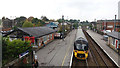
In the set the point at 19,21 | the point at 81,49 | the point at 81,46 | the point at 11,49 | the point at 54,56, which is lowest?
the point at 54,56

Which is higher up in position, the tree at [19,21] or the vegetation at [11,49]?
the tree at [19,21]

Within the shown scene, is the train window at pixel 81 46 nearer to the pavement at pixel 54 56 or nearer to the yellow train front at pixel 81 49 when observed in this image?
the yellow train front at pixel 81 49

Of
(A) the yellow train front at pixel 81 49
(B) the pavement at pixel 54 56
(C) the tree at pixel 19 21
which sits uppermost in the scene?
(C) the tree at pixel 19 21

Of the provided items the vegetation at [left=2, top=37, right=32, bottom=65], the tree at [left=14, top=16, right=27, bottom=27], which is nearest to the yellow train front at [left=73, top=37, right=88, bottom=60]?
the vegetation at [left=2, top=37, right=32, bottom=65]

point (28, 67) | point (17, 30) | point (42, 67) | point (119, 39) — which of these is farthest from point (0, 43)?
point (119, 39)

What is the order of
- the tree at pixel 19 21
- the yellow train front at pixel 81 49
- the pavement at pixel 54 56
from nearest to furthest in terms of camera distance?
the pavement at pixel 54 56
the yellow train front at pixel 81 49
the tree at pixel 19 21

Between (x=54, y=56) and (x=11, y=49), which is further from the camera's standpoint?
(x=54, y=56)

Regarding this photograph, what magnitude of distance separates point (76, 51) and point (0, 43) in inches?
333

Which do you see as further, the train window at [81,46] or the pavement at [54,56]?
the train window at [81,46]

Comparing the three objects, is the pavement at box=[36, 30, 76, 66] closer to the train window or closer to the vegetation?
the train window

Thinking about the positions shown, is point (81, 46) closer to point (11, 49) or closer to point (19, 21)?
point (11, 49)

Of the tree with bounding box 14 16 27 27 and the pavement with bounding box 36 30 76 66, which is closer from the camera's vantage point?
the pavement with bounding box 36 30 76 66

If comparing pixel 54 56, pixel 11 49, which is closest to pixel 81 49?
pixel 54 56

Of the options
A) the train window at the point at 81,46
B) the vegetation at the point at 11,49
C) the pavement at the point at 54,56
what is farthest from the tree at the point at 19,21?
the train window at the point at 81,46
